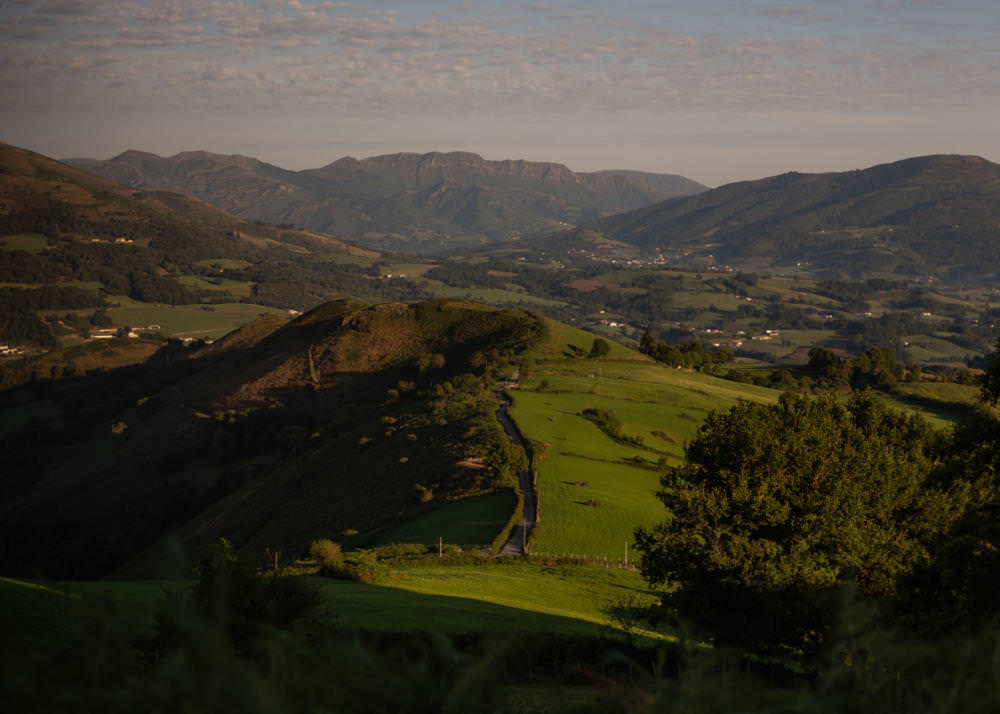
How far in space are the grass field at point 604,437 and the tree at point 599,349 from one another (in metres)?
4.50

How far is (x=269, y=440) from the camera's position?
4872 inches

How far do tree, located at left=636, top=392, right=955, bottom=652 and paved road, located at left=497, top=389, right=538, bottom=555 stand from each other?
22664 mm

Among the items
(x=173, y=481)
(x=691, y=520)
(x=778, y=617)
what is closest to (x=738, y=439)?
(x=691, y=520)

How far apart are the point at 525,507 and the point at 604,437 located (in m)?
25.9

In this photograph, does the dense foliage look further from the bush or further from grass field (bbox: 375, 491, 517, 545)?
the bush

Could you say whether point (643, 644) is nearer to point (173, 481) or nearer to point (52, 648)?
point (52, 648)

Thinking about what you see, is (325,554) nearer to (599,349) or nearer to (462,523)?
(462,523)

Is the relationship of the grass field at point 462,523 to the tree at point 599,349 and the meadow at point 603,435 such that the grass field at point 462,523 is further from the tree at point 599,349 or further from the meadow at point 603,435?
the tree at point 599,349

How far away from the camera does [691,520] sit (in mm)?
31453

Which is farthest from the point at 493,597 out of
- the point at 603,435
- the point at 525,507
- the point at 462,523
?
the point at 603,435

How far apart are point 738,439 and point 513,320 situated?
135 m

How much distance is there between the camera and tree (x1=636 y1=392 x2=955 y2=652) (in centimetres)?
2947

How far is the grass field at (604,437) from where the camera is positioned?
59.8 m

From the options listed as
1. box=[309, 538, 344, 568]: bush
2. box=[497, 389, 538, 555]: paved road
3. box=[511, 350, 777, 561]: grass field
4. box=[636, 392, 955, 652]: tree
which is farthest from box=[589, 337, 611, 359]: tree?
box=[636, 392, 955, 652]: tree
